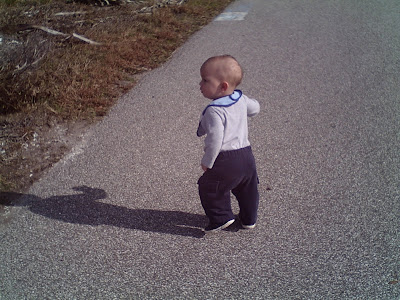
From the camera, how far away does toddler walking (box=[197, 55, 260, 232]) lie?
2695mm

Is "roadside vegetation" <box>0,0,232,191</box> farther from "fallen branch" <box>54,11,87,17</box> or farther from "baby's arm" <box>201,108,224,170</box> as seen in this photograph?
"baby's arm" <box>201,108,224,170</box>

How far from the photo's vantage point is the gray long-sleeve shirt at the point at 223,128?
106 inches

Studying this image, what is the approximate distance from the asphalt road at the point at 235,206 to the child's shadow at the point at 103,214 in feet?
0.04

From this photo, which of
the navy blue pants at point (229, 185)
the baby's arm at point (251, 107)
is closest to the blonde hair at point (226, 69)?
the baby's arm at point (251, 107)

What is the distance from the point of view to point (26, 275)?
2.86 meters

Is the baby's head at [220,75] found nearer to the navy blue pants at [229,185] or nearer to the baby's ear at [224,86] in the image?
the baby's ear at [224,86]

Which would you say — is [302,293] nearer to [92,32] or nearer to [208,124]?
[208,124]

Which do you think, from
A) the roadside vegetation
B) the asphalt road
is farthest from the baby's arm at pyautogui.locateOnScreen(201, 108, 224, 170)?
the roadside vegetation

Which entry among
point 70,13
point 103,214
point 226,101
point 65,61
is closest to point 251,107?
point 226,101

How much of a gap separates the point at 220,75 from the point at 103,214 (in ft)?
4.78

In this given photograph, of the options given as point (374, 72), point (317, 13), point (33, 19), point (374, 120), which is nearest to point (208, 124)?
point (374, 120)

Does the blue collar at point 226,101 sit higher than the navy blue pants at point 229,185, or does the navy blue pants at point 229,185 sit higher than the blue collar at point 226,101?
the blue collar at point 226,101

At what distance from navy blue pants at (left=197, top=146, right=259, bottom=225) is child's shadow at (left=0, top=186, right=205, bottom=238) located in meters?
0.26

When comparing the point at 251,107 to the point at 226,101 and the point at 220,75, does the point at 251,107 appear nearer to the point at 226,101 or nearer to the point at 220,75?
the point at 226,101
